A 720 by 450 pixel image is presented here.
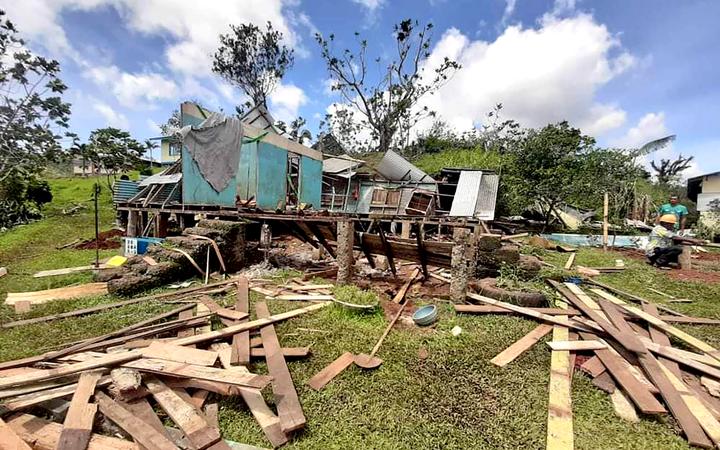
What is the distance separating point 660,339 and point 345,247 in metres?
5.05

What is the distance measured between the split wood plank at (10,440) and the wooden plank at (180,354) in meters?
1.06

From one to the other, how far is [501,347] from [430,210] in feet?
41.0

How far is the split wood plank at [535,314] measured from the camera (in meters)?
4.66

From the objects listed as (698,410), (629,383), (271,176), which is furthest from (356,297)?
(271,176)

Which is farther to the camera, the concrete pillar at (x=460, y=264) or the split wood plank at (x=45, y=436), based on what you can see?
the concrete pillar at (x=460, y=264)

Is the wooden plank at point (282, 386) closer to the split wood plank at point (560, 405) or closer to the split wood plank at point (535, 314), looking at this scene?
the split wood plank at point (560, 405)

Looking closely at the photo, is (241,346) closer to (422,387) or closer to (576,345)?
(422,387)

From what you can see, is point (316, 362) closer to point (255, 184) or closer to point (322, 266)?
point (322, 266)

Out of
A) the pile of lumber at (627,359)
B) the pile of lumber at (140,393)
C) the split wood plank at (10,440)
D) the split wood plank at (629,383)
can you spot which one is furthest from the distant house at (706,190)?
the split wood plank at (10,440)

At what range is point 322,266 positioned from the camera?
360 inches

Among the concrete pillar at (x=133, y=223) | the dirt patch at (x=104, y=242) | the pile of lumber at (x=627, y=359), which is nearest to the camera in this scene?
the pile of lumber at (x=627, y=359)

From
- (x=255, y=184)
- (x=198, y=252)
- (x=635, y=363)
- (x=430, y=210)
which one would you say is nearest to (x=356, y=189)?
(x=430, y=210)

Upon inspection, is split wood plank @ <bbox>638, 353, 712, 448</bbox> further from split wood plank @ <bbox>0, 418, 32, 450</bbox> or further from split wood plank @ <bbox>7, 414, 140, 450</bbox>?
split wood plank @ <bbox>0, 418, 32, 450</bbox>

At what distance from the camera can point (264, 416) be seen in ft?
9.68
